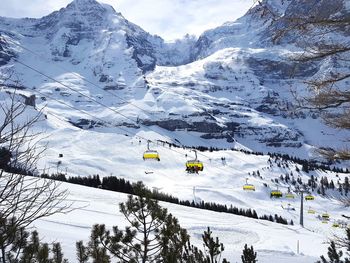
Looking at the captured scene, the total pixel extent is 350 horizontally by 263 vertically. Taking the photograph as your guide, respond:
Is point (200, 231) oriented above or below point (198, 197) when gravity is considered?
below

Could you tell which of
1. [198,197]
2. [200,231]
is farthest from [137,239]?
[198,197]

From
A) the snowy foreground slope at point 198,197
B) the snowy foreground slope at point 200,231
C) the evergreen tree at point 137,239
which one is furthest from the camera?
the snowy foreground slope at point 198,197

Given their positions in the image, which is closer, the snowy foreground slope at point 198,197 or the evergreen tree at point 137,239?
the evergreen tree at point 137,239

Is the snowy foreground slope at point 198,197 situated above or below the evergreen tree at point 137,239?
above

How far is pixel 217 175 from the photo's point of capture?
138625 millimetres

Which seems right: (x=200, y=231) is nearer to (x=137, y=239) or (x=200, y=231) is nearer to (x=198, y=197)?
(x=137, y=239)

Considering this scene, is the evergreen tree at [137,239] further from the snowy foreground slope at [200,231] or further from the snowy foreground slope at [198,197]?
the snowy foreground slope at [200,231]

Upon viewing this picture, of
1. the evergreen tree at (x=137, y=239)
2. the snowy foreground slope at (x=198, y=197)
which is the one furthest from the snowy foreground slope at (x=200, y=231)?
the evergreen tree at (x=137, y=239)

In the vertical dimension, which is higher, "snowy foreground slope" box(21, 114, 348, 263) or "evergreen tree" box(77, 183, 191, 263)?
"snowy foreground slope" box(21, 114, 348, 263)

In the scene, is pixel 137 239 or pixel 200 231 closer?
pixel 137 239

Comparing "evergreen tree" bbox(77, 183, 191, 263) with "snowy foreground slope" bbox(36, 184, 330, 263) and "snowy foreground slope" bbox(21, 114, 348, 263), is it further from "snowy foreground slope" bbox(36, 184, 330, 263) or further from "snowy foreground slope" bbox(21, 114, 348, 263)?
"snowy foreground slope" bbox(36, 184, 330, 263)

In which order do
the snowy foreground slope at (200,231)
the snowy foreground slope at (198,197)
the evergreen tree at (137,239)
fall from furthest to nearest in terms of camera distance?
1. the snowy foreground slope at (198,197)
2. the snowy foreground slope at (200,231)
3. the evergreen tree at (137,239)

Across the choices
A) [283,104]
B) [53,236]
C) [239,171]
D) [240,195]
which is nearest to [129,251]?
[283,104]

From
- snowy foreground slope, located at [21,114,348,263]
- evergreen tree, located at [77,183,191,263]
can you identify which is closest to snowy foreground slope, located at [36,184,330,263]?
snowy foreground slope, located at [21,114,348,263]
